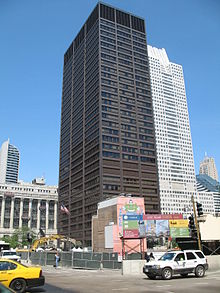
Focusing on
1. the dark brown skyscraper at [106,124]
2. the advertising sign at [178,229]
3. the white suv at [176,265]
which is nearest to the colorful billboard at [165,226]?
the advertising sign at [178,229]

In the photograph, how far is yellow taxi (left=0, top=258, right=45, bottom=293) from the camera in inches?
506

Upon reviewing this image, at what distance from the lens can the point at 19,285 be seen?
13.0 m

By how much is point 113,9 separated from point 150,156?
7649 cm

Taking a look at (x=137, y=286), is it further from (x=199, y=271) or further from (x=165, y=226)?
(x=165, y=226)

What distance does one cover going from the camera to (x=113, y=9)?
→ 13988 cm

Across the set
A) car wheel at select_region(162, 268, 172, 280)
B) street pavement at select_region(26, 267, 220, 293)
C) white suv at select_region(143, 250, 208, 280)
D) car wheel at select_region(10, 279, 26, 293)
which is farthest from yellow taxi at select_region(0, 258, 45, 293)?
car wheel at select_region(162, 268, 172, 280)

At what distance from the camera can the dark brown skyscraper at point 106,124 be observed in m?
113

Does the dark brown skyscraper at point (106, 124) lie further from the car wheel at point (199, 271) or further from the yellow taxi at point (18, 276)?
the yellow taxi at point (18, 276)

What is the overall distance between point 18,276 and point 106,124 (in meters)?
104

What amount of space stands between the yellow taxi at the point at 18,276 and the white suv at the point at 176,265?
25.8 ft

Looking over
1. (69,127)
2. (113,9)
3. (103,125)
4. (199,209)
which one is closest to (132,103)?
(103,125)

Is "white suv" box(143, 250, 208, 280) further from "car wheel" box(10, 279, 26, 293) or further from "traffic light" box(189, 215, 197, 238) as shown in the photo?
"car wheel" box(10, 279, 26, 293)


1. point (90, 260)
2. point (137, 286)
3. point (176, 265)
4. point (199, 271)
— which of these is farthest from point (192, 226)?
point (90, 260)

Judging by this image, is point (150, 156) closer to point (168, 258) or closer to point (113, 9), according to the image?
point (113, 9)
